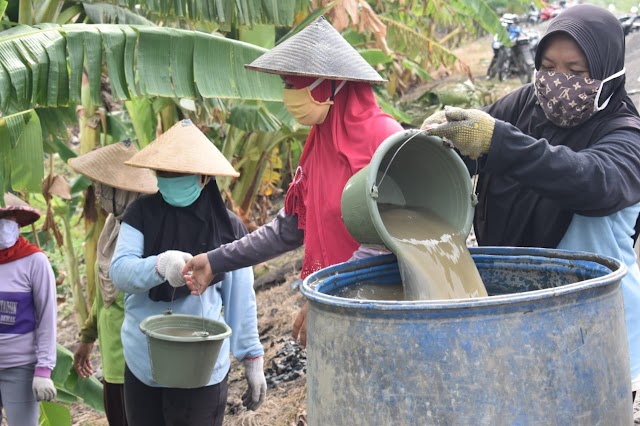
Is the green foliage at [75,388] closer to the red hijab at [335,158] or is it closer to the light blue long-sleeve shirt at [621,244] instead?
the red hijab at [335,158]

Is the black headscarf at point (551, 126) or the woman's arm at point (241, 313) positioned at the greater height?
the black headscarf at point (551, 126)

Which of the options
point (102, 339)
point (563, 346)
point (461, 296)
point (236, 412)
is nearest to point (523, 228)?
point (461, 296)

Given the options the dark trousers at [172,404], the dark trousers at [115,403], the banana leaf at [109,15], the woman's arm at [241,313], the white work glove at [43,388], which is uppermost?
the banana leaf at [109,15]

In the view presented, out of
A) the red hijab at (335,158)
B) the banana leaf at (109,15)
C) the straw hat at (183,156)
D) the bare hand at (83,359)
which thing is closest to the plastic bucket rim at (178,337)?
the red hijab at (335,158)

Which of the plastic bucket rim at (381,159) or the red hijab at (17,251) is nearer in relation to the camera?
the plastic bucket rim at (381,159)

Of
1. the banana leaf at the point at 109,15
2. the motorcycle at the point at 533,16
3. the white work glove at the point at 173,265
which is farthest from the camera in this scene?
the motorcycle at the point at 533,16

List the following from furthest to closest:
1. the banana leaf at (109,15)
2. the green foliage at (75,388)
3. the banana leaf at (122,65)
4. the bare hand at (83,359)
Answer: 1. the banana leaf at (109,15)
2. the green foliage at (75,388)
3. the bare hand at (83,359)
4. the banana leaf at (122,65)

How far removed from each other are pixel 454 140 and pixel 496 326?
577 mm

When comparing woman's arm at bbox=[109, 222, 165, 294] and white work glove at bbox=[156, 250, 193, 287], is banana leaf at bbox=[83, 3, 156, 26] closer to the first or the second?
woman's arm at bbox=[109, 222, 165, 294]

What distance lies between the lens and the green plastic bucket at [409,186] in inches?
100.0

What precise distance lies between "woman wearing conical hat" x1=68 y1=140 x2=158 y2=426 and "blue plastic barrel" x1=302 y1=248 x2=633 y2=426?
256 centimetres

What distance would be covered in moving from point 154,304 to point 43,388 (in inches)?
39.3

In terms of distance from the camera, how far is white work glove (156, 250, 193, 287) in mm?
3619

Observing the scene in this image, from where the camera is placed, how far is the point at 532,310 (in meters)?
2.12
